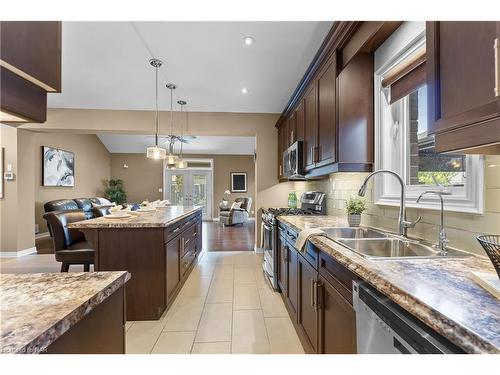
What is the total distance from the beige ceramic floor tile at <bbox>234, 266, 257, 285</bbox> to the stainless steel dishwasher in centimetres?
238

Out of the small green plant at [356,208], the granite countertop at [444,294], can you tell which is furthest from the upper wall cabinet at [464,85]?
the small green plant at [356,208]

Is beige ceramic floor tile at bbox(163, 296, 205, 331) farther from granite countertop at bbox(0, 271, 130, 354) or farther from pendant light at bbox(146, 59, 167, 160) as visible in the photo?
pendant light at bbox(146, 59, 167, 160)

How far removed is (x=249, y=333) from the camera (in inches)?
80.2

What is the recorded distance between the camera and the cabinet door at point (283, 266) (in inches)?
93.6

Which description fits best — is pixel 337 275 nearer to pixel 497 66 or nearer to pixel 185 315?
pixel 497 66

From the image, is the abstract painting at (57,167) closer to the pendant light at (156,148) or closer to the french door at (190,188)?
the french door at (190,188)

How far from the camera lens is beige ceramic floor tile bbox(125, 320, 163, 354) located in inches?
73.2

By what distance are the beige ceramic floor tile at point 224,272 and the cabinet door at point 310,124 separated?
189 centimetres

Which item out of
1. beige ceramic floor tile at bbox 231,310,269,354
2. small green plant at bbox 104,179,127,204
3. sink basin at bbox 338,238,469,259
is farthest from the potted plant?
small green plant at bbox 104,179,127,204

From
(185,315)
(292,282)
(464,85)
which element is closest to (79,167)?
(185,315)

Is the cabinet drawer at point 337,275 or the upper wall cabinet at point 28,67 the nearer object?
the upper wall cabinet at point 28,67

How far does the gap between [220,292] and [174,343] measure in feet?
3.21
